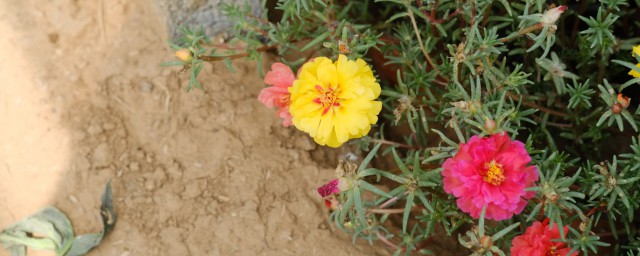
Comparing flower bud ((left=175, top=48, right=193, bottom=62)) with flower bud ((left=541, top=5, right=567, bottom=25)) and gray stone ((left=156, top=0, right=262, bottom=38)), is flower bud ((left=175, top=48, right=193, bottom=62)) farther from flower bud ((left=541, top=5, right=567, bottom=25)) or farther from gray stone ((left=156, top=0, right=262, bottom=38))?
flower bud ((left=541, top=5, right=567, bottom=25))

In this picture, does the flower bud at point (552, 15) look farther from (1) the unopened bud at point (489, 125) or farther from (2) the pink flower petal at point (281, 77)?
(2) the pink flower petal at point (281, 77)

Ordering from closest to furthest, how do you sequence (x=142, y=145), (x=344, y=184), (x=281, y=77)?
(x=344, y=184)
(x=281, y=77)
(x=142, y=145)

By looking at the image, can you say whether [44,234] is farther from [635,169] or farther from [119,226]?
[635,169]

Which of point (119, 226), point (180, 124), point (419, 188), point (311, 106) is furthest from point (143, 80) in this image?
point (419, 188)

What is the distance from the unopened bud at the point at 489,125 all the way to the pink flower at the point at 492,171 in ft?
0.08

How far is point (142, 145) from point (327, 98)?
1.00 m

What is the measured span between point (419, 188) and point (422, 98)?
1.81 ft

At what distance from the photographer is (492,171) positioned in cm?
214

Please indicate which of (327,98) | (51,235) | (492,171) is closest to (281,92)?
(327,98)

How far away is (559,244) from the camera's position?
2309mm

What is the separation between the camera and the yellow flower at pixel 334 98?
2.33m

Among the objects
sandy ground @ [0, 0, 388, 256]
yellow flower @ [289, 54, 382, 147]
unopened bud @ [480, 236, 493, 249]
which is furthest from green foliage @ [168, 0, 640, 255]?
sandy ground @ [0, 0, 388, 256]

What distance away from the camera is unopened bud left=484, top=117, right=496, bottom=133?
215 cm

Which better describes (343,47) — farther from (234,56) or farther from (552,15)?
(552,15)
